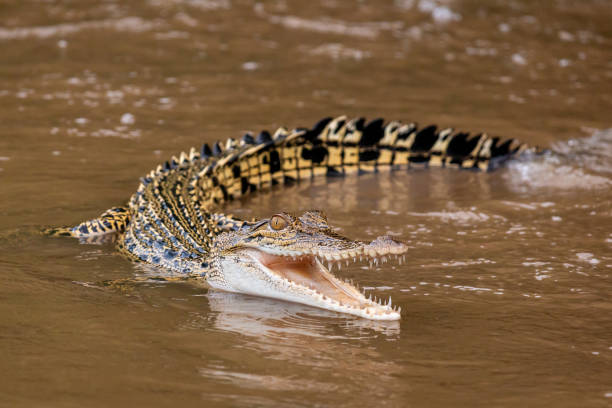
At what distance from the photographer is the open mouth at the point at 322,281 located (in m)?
4.16

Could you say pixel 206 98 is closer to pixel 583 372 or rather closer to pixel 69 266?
pixel 69 266

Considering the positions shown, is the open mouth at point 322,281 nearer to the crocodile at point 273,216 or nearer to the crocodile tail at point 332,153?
the crocodile at point 273,216

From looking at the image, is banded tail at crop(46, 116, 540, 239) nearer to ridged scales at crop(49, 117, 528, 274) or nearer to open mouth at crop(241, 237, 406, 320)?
ridged scales at crop(49, 117, 528, 274)

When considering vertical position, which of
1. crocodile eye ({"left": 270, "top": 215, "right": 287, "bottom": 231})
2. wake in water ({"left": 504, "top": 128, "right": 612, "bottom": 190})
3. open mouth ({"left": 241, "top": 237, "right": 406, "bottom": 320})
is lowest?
open mouth ({"left": 241, "top": 237, "right": 406, "bottom": 320})

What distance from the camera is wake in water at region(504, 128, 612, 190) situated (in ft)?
22.7

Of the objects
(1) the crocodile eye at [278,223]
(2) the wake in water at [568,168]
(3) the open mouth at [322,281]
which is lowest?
(3) the open mouth at [322,281]

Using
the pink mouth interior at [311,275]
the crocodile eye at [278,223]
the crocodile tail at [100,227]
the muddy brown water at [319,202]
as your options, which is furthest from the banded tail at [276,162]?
the crocodile eye at [278,223]

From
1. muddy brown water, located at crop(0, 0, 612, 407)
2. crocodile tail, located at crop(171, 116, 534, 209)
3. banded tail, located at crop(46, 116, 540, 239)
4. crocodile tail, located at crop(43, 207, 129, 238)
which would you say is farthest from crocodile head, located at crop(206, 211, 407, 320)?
crocodile tail, located at crop(171, 116, 534, 209)

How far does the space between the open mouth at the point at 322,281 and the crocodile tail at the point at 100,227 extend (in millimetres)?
1364

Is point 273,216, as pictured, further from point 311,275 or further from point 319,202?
point 319,202

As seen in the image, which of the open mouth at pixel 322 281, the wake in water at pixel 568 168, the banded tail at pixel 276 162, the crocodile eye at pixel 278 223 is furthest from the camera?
the wake in water at pixel 568 168

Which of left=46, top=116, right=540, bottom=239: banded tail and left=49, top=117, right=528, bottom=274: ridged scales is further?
left=46, top=116, right=540, bottom=239: banded tail

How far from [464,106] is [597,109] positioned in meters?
1.51

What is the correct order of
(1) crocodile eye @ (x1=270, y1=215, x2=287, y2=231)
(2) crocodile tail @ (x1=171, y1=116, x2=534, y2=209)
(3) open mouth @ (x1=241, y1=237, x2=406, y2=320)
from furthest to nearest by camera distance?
(2) crocodile tail @ (x1=171, y1=116, x2=534, y2=209) < (1) crocodile eye @ (x1=270, y1=215, x2=287, y2=231) < (3) open mouth @ (x1=241, y1=237, x2=406, y2=320)
